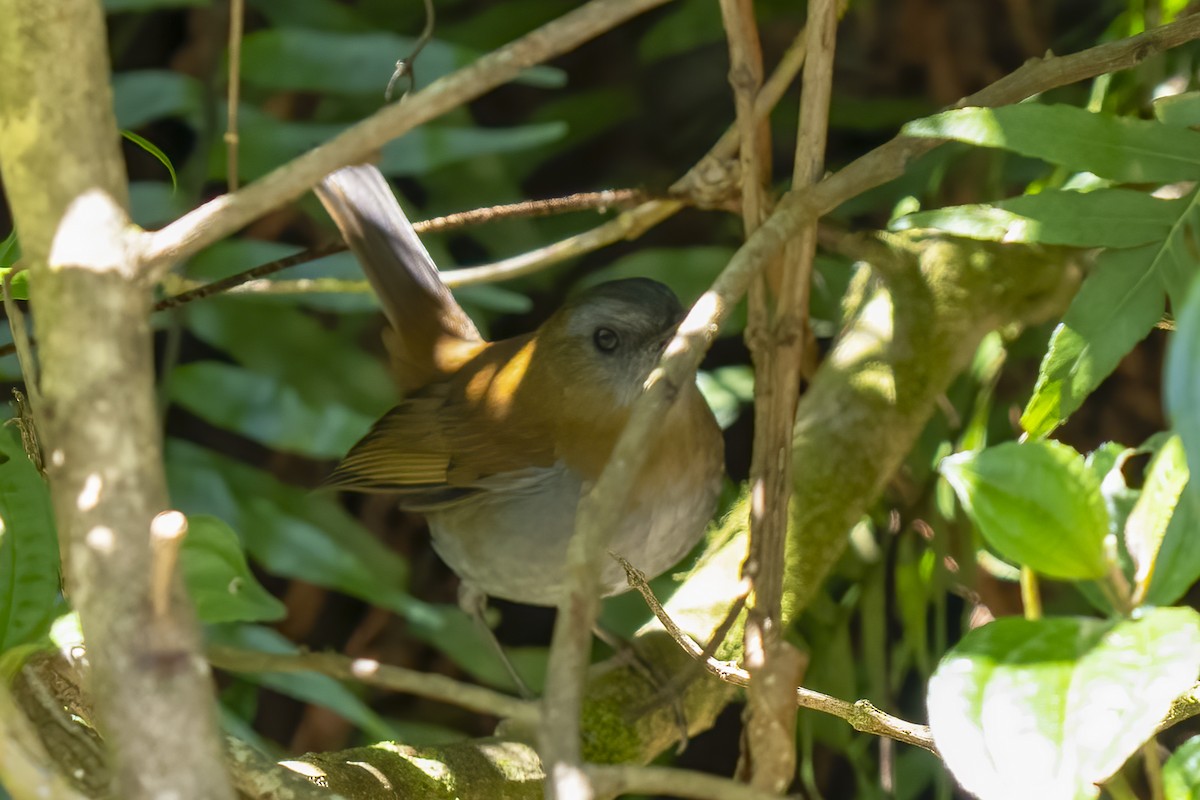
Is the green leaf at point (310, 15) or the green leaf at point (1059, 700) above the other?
the green leaf at point (310, 15)

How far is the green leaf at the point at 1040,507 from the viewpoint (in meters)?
0.91

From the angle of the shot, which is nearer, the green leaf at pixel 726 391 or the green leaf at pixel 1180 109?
the green leaf at pixel 1180 109

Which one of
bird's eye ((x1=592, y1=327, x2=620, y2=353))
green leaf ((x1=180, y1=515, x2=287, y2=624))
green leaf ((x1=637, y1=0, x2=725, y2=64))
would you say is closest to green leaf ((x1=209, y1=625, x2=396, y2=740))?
bird's eye ((x1=592, y1=327, x2=620, y2=353))

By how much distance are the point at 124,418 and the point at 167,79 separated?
7.10ft

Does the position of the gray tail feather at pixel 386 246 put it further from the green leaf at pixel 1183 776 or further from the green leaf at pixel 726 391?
the green leaf at pixel 1183 776

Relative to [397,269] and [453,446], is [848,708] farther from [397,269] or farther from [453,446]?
[397,269]

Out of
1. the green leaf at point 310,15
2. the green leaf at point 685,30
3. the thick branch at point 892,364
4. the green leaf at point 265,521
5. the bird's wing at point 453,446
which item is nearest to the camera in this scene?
the thick branch at point 892,364

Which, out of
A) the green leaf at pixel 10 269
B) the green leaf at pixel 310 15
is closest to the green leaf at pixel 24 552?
the green leaf at pixel 10 269

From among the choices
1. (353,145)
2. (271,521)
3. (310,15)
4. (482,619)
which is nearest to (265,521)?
(271,521)

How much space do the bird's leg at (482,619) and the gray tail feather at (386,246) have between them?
1.77 feet

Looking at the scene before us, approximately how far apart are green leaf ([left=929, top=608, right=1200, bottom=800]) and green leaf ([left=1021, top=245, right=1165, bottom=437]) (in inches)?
12.6

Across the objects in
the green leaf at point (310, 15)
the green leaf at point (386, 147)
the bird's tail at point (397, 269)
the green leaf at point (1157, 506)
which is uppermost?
the green leaf at point (310, 15)

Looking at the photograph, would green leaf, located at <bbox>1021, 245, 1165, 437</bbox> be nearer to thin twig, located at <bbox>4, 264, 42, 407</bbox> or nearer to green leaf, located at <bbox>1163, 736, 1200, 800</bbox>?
green leaf, located at <bbox>1163, 736, 1200, 800</bbox>

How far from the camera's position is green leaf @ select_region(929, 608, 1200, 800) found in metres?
0.80
